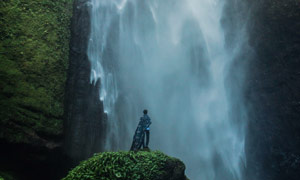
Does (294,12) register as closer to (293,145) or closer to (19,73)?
(293,145)

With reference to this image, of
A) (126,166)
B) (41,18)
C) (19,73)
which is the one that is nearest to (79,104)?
(19,73)

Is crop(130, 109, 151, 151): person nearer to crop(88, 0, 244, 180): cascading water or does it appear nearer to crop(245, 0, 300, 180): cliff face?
crop(88, 0, 244, 180): cascading water

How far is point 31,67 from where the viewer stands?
7410 mm

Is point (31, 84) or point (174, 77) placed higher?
point (174, 77)

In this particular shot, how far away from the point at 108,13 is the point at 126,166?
13.3 m

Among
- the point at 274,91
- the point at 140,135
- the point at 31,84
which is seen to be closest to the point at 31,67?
the point at 31,84

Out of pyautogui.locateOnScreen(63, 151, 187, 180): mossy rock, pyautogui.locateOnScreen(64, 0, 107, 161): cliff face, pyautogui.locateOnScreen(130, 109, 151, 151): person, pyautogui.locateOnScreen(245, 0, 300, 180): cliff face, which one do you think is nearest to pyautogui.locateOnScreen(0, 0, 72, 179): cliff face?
pyautogui.locateOnScreen(64, 0, 107, 161): cliff face

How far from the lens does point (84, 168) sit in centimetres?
521

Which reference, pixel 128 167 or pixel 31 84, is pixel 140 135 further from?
pixel 31 84

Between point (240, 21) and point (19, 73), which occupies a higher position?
point (240, 21)

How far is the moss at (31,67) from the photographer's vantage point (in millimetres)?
6406

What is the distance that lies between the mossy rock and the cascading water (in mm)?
7374

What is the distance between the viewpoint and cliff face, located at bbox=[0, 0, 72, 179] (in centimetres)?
616

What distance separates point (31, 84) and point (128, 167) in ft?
15.8
